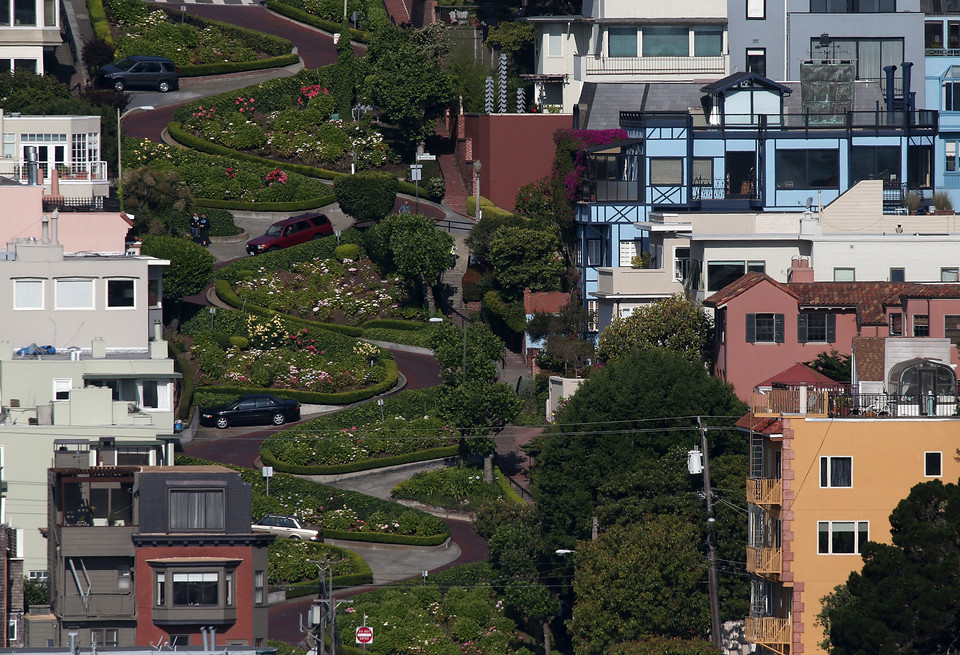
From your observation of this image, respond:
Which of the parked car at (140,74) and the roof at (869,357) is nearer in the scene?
the roof at (869,357)

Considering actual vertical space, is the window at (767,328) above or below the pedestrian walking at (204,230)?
below

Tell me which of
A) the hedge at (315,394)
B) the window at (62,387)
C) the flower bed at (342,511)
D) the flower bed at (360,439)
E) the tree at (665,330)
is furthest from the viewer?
the hedge at (315,394)

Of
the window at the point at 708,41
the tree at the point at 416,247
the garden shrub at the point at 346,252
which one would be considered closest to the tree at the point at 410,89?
the window at the point at 708,41

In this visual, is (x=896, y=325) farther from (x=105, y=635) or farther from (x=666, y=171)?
(x=105, y=635)

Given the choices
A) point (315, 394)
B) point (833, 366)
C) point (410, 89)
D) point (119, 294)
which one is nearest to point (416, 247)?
point (315, 394)

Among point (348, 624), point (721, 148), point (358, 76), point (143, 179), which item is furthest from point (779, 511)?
point (358, 76)

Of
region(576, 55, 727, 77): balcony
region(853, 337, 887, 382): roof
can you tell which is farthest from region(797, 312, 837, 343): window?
region(576, 55, 727, 77): balcony

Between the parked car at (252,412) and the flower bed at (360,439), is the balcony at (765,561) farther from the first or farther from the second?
the parked car at (252,412)
